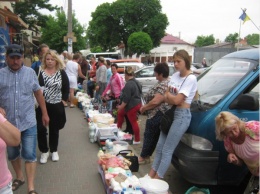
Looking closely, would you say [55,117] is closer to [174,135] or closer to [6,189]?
[174,135]

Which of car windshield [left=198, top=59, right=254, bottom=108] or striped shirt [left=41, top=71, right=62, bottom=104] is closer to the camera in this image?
car windshield [left=198, top=59, right=254, bottom=108]

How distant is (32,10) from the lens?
32062mm

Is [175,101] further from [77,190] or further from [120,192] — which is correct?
[77,190]

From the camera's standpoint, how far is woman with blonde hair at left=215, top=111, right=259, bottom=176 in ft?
9.49

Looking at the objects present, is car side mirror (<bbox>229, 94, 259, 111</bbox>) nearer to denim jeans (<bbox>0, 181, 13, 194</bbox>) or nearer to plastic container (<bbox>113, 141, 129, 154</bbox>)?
plastic container (<bbox>113, 141, 129, 154</bbox>)

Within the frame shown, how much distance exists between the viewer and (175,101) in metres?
3.62

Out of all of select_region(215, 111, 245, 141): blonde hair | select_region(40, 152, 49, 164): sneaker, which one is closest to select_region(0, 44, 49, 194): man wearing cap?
select_region(40, 152, 49, 164): sneaker

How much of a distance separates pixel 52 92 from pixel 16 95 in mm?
1116

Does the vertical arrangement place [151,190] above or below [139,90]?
below

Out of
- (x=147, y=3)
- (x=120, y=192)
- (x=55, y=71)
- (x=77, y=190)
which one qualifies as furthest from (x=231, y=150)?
(x=147, y=3)

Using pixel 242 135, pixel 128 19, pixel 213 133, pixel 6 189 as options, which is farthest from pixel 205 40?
pixel 6 189

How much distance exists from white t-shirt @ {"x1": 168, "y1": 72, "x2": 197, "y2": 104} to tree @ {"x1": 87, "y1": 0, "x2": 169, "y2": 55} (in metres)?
42.3

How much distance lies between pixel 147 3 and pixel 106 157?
4377cm

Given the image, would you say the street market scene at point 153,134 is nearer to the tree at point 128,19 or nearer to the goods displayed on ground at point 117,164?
the goods displayed on ground at point 117,164
